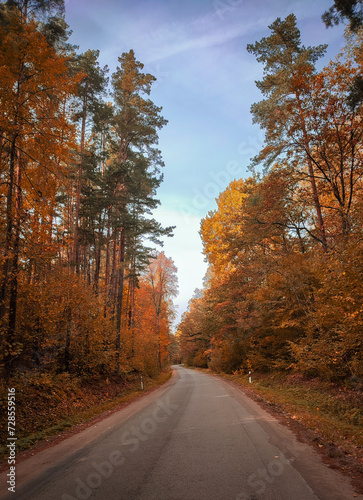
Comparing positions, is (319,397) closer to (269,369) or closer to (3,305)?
(269,369)

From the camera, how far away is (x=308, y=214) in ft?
53.2

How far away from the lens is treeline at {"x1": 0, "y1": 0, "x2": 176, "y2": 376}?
7.64 meters

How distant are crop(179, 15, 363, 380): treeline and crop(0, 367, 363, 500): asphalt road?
3.42 m

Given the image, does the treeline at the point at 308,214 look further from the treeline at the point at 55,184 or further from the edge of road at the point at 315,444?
the treeline at the point at 55,184

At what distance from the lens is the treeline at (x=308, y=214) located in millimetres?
7535

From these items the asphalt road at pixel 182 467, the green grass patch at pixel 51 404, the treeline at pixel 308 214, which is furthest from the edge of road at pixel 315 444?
the green grass patch at pixel 51 404

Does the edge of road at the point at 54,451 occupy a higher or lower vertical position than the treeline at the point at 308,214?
lower

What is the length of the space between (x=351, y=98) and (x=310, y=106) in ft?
5.90

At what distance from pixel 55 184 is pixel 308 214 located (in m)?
13.7

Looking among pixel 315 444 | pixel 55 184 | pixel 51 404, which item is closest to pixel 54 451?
pixel 51 404

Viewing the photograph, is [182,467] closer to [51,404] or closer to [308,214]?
[51,404]

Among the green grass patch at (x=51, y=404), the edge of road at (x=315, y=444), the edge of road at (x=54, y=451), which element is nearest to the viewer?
the edge of road at (x=315, y=444)

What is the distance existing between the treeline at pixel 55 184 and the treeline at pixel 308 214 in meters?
7.42

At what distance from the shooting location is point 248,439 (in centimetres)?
576
